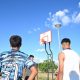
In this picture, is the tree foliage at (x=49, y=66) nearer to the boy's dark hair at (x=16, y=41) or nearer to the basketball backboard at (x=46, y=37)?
the basketball backboard at (x=46, y=37)

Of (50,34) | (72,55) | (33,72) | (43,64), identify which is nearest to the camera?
(33,72)

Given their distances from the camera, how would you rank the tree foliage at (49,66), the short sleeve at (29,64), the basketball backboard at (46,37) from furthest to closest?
the basketball backboard at (46,37), the tree foliage at (49,66), the short sleeve at (29,64)

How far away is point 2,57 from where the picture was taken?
5.75m

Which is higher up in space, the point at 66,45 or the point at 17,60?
the point at 66,45

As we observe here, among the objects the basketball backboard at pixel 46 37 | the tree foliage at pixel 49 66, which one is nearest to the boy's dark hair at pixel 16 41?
the tree foliage at pixel 49 66

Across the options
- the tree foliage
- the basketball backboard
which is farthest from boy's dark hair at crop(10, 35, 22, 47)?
the basketball backboard

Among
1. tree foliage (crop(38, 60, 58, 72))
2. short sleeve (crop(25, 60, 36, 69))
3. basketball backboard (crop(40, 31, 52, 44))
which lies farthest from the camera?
basketball backboard (crop(40, 31, 52, 44))

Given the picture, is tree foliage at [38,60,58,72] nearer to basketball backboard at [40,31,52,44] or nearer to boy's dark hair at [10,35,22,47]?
basketball backboard at [40,31,52,44]

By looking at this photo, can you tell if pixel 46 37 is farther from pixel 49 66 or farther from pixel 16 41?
pixel 16 41

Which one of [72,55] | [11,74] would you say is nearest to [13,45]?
[11,74]

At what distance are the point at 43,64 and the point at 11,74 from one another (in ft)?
333

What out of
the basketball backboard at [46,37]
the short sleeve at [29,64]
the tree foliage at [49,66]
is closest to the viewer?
the short sleeve at [29,64]

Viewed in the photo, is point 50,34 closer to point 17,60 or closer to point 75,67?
point 75,67

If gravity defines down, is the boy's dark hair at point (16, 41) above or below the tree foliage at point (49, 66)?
below
